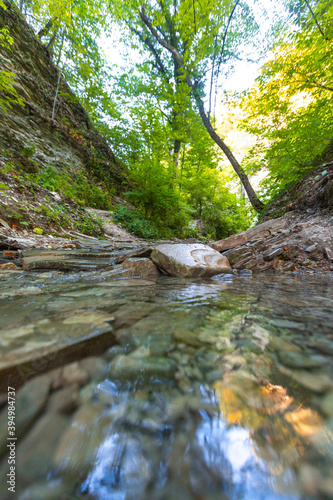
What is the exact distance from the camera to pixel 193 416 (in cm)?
41

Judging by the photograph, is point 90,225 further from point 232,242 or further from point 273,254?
point 273,254

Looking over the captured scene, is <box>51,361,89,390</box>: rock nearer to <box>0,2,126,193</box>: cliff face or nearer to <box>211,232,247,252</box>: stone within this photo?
<box>211,232,247,252</box>: stone

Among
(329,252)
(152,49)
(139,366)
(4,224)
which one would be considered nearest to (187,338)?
(139,366)

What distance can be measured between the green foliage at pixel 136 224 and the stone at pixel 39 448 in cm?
840

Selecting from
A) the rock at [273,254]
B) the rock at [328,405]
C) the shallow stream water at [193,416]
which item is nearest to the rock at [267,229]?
the rock at [273,254]

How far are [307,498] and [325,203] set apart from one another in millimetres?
4493

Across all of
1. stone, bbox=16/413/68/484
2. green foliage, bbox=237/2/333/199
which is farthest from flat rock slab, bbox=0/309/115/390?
green foliage, bbox=237/2/333/199

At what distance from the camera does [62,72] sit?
980cm

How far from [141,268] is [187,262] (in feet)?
1.95

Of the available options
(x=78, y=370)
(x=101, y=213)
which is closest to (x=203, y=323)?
(x=78, y=370)

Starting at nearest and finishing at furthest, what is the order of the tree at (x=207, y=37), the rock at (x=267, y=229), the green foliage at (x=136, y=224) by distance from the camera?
the rock at (x=267, y=229), the tree at (x=207, y=37), the green foliage at (x=136, y=224)

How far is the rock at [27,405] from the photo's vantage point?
1.24 feet

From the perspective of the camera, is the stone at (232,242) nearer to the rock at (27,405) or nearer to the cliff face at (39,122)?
the rock at (27,405)

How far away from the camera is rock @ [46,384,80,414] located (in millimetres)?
418
